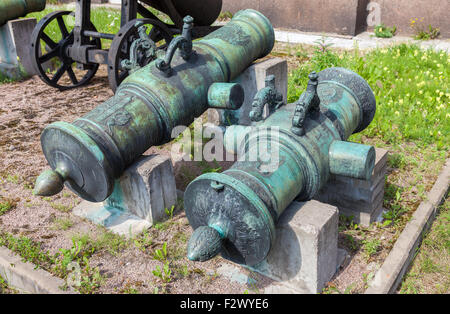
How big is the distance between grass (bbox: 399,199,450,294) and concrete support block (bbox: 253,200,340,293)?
51 centimetres

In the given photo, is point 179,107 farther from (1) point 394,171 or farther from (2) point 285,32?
(2) point 285,32

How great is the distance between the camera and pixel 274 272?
3.13 metres

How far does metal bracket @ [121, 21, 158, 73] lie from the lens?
3.89 metres

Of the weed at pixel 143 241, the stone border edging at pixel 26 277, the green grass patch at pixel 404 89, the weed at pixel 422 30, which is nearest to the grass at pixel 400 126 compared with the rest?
the green grass patch at pixel 404 89

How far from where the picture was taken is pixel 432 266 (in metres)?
3.23

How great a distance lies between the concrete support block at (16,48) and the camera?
6957 millimetres

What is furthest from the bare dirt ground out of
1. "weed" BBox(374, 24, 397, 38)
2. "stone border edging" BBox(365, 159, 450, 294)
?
"weed" BBox(374, 24, 397, 38)

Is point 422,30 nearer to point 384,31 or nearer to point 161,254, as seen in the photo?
point 384,31

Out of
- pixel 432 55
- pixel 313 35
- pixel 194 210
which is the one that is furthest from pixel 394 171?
pixel 313 35

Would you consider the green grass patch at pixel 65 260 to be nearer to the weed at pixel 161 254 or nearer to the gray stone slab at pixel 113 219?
the gray stone slab at pixel 113 219

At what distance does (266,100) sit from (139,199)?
1.28 m

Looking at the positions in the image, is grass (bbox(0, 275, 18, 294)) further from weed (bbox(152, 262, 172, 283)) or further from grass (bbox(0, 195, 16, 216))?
weed (bbox(152, 262, 172, 283))

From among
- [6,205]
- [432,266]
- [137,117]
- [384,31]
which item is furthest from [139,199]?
[384,31]

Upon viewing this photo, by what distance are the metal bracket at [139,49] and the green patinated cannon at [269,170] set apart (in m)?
1.05
